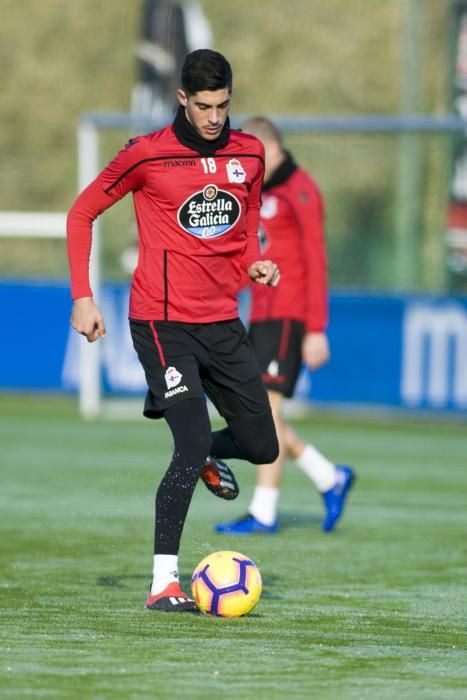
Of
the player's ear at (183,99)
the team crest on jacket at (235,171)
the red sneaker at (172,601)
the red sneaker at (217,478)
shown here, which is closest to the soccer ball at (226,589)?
the red sneaker at (172,601)

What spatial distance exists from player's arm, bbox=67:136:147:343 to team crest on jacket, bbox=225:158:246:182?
36 cm

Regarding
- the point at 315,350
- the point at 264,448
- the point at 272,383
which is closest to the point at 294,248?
the point at 315,350

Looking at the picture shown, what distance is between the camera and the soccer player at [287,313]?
9086mm

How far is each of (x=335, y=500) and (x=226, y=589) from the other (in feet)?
9.60

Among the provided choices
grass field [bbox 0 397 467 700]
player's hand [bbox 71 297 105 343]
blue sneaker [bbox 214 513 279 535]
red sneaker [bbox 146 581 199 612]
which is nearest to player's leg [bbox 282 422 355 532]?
grass field [bbox 0 397 467 700]

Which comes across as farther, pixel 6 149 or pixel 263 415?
pixel 6 149

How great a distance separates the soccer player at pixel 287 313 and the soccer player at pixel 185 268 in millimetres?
2120

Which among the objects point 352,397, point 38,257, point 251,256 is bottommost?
point 38,257

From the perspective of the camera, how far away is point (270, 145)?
9055mm

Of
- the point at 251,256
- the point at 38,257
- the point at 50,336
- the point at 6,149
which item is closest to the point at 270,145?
the point at 251,256

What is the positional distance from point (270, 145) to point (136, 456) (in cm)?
420

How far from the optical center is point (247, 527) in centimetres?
911

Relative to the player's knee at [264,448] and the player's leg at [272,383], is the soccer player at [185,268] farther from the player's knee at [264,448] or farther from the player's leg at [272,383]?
the player's leg at [272,383]

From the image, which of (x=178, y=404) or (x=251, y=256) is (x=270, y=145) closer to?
(x=251, y=256)
